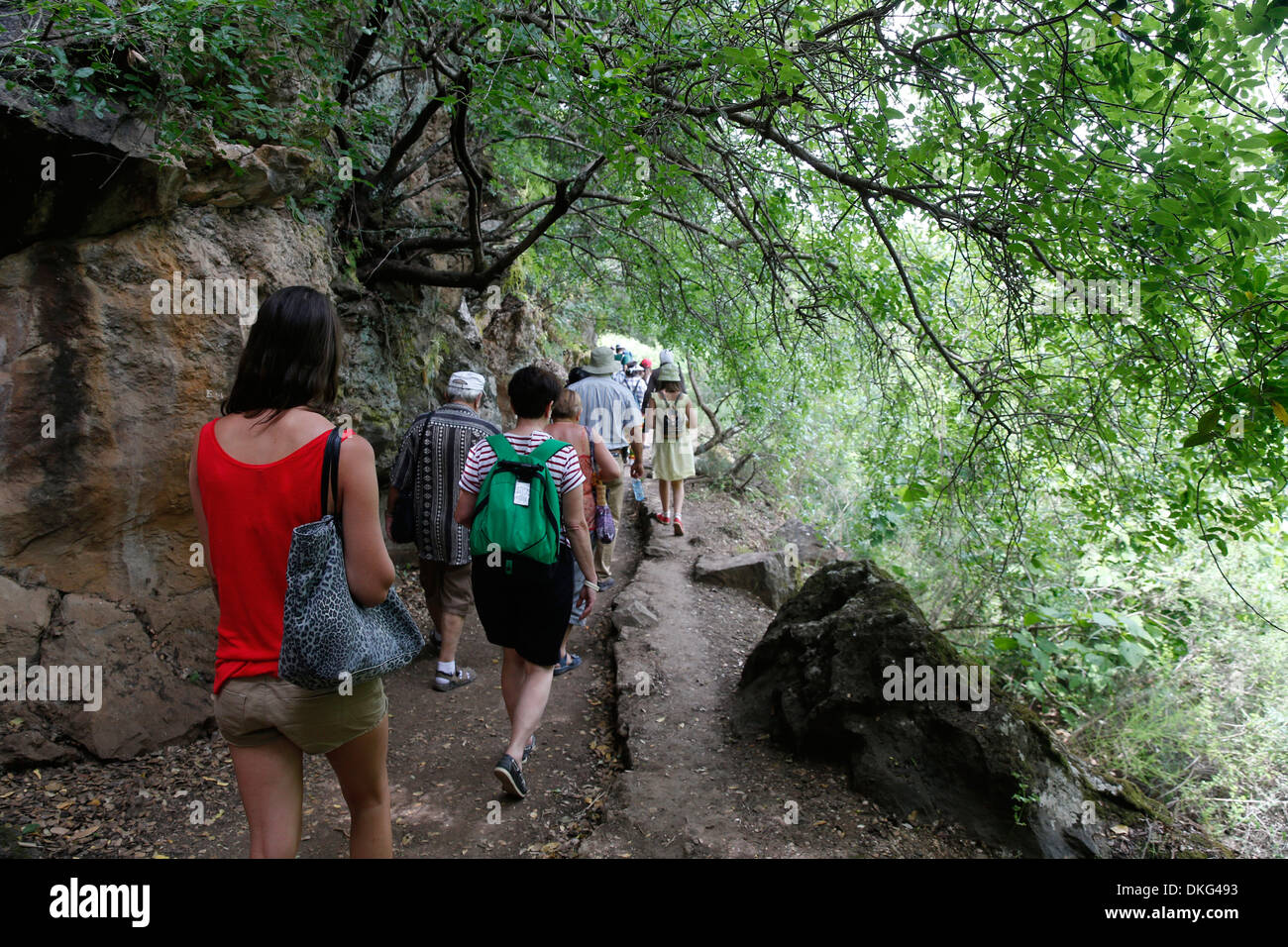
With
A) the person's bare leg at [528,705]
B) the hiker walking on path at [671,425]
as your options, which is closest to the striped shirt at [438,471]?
the person's bare leg at [528,705]

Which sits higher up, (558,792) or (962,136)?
(962,136)

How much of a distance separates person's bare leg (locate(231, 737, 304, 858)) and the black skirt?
4.75ft

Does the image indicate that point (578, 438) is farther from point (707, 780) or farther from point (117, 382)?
point (117, 382)

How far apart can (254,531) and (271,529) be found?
0.05m

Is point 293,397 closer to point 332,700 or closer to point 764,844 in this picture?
point 332,700

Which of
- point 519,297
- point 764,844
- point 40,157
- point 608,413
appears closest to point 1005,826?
point 764,844

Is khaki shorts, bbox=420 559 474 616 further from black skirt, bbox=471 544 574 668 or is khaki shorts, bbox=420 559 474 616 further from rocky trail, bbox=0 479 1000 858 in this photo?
black skirt, bbox=471 544 574 668

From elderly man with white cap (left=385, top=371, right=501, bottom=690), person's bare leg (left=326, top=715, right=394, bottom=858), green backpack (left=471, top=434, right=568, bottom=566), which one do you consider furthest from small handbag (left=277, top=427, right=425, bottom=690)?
elderly man with white cap (left=385, top=371, right=501, bottom=690)

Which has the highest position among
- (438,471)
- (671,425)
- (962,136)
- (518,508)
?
(962,136)

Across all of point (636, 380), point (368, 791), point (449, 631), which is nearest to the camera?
point (368, 791)

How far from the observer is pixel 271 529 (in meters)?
1.83

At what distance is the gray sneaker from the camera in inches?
197

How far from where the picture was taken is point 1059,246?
3.32 metres

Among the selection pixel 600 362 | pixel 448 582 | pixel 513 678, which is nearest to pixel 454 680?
pixel 448 582
